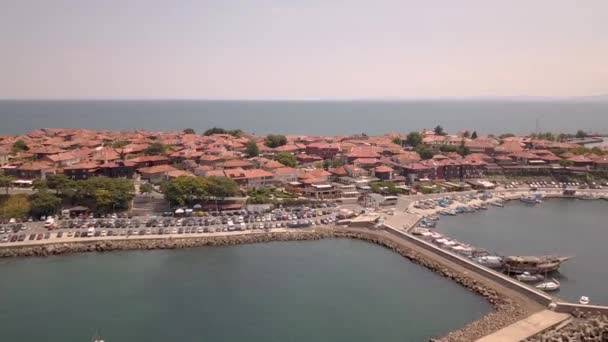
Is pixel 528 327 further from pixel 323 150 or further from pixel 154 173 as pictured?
pixel 323 150

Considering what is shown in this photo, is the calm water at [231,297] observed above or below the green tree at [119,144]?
below

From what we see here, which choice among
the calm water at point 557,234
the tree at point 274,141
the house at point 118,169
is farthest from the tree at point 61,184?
the tree at point 274,141

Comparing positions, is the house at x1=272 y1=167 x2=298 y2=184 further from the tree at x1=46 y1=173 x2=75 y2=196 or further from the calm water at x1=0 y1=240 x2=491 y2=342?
the tree at x1=46 y1=173 x2=75 y2=196

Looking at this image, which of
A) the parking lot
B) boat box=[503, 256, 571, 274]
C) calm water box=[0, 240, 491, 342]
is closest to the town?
the parking lot

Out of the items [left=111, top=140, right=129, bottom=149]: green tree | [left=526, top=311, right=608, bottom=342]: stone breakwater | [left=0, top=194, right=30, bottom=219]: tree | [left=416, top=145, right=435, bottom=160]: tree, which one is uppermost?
[left=111, top=140, right=129, bottom=149]: green tree

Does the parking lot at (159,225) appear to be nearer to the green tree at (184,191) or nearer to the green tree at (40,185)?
the green tree at (184,191)

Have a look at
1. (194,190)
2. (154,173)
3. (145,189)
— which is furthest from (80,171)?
(194,190)

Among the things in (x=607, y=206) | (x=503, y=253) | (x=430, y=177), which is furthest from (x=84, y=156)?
(x=607, y=206)
